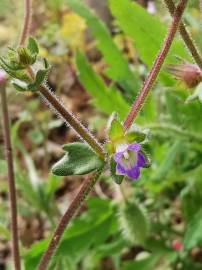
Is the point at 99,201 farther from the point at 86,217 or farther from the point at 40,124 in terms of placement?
the point at 40,124

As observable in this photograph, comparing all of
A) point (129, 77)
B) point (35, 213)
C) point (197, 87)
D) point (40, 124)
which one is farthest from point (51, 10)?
point (197, 87)

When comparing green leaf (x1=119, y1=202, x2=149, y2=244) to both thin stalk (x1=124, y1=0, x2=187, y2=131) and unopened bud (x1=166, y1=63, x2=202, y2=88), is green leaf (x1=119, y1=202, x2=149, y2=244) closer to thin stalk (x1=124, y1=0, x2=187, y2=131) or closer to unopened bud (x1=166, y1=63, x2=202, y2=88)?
unopened bud (x1=166, y1=63, x2=202, y2=88)

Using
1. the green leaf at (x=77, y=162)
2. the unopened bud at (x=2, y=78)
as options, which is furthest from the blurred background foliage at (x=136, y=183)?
the green leaf at (x=77, y=162)

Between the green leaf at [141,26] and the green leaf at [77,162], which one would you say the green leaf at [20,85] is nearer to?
the green leaf at [77,162]

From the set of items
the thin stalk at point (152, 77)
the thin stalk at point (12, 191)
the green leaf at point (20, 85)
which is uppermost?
the green leaf at point (20, 85)

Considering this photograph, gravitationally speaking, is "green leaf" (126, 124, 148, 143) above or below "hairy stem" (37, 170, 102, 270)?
above

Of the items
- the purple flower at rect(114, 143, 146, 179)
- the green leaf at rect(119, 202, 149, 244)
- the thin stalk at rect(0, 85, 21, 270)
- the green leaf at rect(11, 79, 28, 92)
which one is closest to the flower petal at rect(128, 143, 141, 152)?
the purple flower at rect(114, 143, 146, 179)
